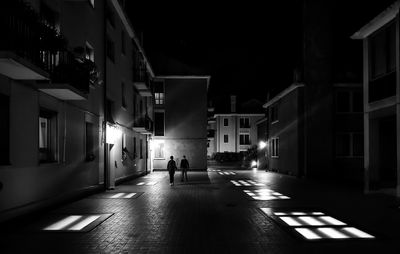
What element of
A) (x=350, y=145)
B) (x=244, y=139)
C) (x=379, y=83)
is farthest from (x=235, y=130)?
(x=379, y=83)

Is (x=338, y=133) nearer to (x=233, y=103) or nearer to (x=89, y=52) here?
(x=89, y=52)

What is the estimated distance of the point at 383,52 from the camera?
1645cm

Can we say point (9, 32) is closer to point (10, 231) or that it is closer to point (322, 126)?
point (10, 231)

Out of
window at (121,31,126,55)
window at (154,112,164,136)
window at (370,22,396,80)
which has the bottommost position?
window at (154,112,164,136)

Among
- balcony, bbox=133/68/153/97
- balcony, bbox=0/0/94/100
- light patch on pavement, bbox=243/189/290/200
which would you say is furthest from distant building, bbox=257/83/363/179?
balcony, bbox=0/0/94/100

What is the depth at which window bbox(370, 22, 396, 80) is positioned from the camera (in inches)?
619

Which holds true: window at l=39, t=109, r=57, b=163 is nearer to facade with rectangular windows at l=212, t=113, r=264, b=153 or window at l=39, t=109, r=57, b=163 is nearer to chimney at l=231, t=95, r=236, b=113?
facade with rectangular windows at l=212, t=113, r=264, b=153

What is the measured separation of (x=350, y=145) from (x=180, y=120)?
1638cm

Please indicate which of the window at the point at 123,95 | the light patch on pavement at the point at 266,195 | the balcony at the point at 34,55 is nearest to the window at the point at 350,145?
the light patch on pavement at the point at 266,195

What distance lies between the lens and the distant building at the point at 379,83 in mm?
15273

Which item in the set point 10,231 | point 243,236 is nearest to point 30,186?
point 10,231

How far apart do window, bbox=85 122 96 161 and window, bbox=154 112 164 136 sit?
69.7ft

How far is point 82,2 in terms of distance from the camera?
15703 mm

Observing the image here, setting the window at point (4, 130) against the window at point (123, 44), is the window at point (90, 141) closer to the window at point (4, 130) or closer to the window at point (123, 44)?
the window at point (4, 130)
